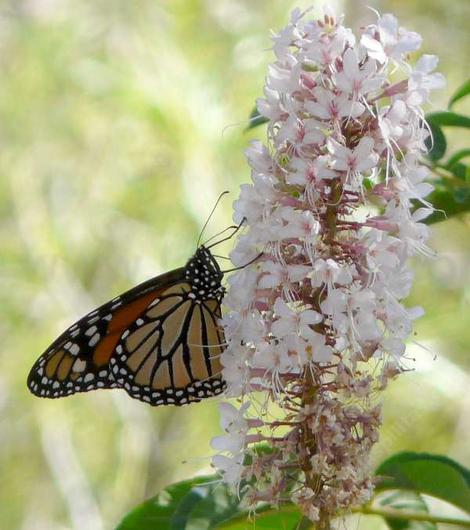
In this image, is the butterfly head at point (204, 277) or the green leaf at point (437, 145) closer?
the green leaf at point (437, 145)

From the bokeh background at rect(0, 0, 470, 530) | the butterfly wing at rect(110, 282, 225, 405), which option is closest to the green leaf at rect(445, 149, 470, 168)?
the butterfly wing at rect(110, 282, 225, 405)

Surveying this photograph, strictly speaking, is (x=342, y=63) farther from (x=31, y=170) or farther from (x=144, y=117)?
(x=31, y=170)

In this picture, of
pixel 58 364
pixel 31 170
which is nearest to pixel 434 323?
pixel 58 364

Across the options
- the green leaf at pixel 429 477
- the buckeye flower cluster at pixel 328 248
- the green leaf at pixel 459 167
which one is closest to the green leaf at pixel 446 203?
the green leaf at pixel 459 167

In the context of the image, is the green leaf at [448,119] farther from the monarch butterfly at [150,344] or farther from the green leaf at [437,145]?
the monarch butterfly at [150,344]

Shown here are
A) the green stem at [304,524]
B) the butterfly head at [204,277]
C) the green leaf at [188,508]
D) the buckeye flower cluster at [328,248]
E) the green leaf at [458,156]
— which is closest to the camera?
the buckeye flower cluster at [328,248]

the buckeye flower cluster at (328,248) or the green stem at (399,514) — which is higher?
the buckeye flower cluster at (328,248)

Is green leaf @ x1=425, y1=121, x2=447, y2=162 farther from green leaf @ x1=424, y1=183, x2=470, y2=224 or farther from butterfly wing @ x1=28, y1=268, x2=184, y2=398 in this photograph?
butterfly wing @ x1=28, y1=268, x2=184, y2=398
